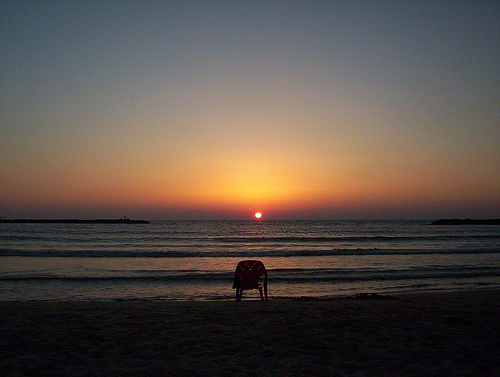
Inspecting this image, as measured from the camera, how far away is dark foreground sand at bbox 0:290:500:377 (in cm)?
377

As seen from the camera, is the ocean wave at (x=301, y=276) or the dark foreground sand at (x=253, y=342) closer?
the dark foreground sand at (x=253, y=342)

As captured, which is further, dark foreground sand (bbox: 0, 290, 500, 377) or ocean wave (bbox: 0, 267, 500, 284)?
ocean wave (bbox: 0, 267, 500, 284)

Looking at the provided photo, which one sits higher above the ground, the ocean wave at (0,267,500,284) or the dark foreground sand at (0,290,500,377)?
the dark foreground sand at (0,290,500,377)

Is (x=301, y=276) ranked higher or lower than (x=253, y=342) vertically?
lower

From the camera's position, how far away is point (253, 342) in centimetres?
469

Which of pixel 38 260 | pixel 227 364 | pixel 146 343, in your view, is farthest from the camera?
pixel 38 260

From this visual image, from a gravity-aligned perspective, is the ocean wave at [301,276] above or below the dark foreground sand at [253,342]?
below

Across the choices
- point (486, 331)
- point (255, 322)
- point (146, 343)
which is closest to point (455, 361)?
point (486, 331)

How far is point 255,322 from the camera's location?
5781mm

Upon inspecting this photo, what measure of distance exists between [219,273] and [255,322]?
28.5ft

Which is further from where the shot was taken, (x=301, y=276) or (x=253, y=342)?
(x=301, y=276)

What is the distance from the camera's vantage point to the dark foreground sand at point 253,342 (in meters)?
3.77

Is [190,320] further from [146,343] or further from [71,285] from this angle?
[71,285]

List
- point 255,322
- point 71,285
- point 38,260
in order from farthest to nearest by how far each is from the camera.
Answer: point 38,260
point 71,285
point 255,322
